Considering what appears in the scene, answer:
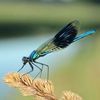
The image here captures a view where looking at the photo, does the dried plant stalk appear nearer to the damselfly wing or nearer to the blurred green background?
the damselfly wing

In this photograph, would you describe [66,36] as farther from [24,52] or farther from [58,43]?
[24,52]

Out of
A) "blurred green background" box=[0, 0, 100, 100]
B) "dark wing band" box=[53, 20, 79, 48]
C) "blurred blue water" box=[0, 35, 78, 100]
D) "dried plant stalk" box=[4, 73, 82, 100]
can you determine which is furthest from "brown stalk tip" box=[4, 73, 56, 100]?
"blurred blue water" box=[0, 35, 78, 100]

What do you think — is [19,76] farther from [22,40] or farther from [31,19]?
[31,19]

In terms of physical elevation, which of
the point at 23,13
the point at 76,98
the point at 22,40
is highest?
the point at 23,13

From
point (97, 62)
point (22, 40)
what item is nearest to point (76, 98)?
point (97, 62)

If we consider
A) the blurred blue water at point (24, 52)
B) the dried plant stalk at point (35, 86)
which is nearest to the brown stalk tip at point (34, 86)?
the dried plant stalk at point (35, 86)

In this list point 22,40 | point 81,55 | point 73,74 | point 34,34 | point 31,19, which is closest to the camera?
point 73,74

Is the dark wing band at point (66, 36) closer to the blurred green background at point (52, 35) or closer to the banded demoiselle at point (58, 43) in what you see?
the banded demoiselle at point (58, 43)

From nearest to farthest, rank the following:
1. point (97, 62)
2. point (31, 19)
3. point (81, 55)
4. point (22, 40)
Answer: point (97, 62)
point (81, 55)
point (22, 40)
point (31, 19)
